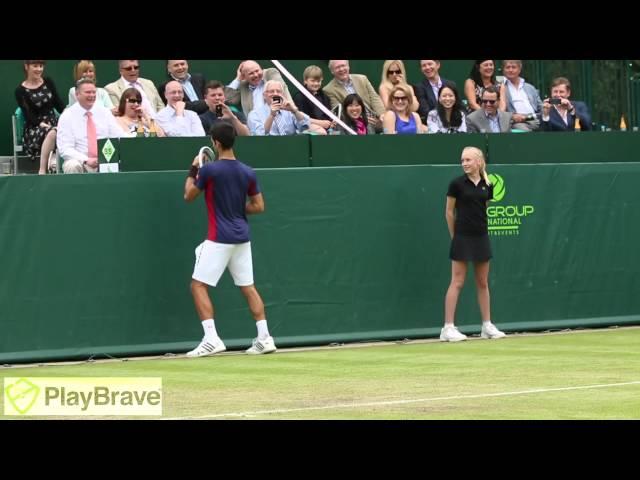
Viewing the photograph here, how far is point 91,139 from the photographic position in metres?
16.2

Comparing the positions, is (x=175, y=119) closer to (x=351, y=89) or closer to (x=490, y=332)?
(x=351, y=89)

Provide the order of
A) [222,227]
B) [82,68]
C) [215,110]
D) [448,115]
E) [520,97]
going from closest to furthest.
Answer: [222,227]
[82,68]
[215,110]
[448,115]
[520,97]

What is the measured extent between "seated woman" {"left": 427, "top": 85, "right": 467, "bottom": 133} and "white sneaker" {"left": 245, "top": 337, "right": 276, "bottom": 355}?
5.18 m

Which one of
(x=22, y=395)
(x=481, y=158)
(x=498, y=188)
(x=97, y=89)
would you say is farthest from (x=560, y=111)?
(x=22, y=395)

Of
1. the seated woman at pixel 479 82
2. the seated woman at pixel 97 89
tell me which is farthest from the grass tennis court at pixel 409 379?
the seated woman at pixel 479 82

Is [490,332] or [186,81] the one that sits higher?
[186,81]

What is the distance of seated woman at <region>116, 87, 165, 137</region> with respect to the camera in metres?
16.7

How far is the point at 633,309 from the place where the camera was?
18.4m

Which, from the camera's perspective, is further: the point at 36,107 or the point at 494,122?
the point at 494,122

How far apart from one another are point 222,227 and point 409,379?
3.18 m

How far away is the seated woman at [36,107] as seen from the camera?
1745cm

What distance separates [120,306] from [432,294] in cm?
385

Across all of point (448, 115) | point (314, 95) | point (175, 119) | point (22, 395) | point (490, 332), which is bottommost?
point (490, 332)

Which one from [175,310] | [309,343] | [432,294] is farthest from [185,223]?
[432,294]
